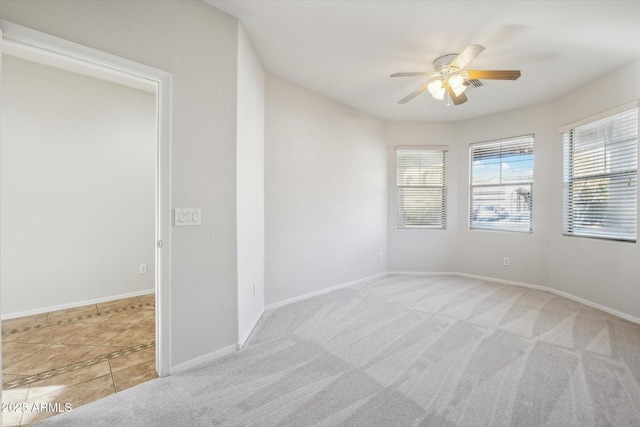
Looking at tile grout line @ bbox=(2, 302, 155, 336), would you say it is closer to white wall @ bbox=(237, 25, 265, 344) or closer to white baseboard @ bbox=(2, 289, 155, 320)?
white baseboard @ bbox=(2, 289, 155, 320)

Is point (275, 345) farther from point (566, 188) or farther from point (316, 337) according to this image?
point (566, 188)

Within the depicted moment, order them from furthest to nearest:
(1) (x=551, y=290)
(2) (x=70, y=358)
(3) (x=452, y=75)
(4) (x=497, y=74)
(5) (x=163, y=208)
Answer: (1) (x=551, y=290)
(3) (x=452, y=75)
(4) (x=497, y=74)
(2) (x=70, y=358)
(5) (x=163, y=208)

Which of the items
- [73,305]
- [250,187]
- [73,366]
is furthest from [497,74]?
[73,305]

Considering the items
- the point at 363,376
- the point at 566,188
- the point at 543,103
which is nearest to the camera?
the point at 363,376

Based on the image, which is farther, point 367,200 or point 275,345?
point 367,200

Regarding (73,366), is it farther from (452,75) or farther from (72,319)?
(452,75)

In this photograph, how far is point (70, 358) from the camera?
2.10m

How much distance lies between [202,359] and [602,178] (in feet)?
A: 15.2

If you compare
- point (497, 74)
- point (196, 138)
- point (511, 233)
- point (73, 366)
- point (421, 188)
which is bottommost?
point (73, 366)

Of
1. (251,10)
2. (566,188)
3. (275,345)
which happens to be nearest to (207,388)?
(275,345)

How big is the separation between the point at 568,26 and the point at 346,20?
1.83m

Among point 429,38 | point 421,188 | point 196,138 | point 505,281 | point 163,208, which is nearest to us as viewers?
point 163,208

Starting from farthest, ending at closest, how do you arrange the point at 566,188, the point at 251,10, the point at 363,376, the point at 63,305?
the point at 566,188 → the point at 63,305 → the point at 251,10 → the point at 363,376

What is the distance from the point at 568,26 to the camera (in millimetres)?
2195
